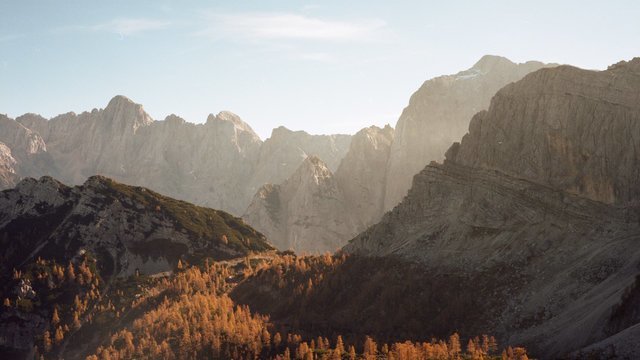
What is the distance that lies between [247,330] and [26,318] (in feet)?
308

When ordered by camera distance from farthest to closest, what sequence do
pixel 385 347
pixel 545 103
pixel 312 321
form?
1. pixel 545 103
2. pixel 312 321
3. pixel 385 347

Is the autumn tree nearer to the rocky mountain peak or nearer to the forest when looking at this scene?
the forest

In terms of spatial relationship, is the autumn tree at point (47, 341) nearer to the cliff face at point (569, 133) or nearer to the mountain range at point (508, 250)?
the mountain range at point (508, 250)

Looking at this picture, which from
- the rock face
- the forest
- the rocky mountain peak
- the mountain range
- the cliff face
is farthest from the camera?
the rocky mountain peak

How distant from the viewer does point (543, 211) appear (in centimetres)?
15038

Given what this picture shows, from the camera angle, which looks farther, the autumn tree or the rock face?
the autumn tree

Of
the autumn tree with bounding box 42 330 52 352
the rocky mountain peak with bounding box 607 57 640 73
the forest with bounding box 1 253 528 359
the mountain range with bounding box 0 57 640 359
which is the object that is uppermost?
the rocky mountain peak with bounding box 607 57 640 73

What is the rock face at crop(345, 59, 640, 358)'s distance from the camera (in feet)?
392

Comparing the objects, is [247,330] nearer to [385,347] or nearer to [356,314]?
[356,314]

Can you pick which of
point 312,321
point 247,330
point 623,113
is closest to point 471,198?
point 623,113

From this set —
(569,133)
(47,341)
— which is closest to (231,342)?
(47,341)

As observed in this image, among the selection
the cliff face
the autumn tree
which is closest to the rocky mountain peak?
the cliff face

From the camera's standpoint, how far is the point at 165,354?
146625 mm

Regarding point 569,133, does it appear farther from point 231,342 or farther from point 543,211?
point 231,342
